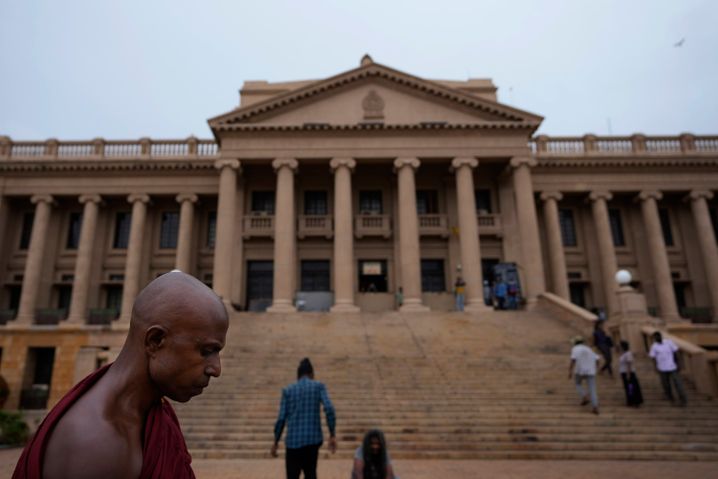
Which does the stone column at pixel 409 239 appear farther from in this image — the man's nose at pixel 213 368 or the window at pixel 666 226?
the man's nose at pixel 213 368

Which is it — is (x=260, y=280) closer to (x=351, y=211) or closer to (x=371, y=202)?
(x=351, y=211)

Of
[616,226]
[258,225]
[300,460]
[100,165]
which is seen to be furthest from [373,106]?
[300,460]

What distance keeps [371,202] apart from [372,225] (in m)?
2.06

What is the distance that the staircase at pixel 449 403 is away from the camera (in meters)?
10.7

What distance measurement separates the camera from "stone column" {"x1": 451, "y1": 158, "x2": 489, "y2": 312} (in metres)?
25.4

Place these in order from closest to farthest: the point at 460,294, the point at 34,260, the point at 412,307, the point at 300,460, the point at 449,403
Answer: the point at 300,460, the point at 449,403, the point at 412,307, the point at 460,294, the point at 34,260

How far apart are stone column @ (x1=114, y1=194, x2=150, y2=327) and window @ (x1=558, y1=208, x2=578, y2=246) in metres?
25.4

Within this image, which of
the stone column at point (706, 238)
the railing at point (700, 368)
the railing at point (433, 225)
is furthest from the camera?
the railing at point (433, 225)

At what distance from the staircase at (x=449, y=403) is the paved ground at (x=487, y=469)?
0.58 meters

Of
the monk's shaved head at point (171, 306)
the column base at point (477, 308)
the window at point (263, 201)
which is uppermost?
the window at point (263, 201)

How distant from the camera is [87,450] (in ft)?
5.15

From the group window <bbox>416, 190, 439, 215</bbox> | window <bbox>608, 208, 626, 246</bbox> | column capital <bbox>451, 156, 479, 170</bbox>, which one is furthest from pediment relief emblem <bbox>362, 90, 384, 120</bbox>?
window <bbox>608, 208, 626, 246</bbox>

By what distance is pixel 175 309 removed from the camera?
1891mm

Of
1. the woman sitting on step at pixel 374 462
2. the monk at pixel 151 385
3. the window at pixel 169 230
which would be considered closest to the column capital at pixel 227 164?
the window at pixel 169 230
